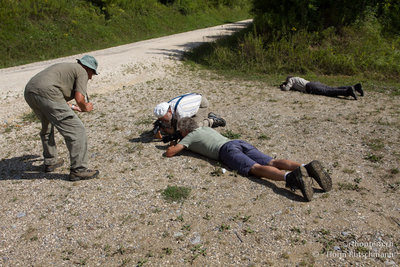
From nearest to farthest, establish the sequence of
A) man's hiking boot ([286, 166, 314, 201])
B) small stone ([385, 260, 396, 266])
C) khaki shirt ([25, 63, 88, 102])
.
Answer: small stone ([385, 260, 396, 266]) → man's hiking boot ([286, 166, 314, 201]) → khaki shirt ([25, 63, 88, 102])

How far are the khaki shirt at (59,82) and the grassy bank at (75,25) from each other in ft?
36.8

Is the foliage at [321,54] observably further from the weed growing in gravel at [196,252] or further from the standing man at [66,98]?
the weed growing in gravel at [196,252]

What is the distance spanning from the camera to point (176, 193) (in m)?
4.23

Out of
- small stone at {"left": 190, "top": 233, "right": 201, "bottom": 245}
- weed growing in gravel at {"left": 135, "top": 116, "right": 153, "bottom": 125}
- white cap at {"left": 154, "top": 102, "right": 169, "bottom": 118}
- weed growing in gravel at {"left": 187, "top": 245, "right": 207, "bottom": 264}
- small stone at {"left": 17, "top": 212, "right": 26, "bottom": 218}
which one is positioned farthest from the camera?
weed growing in gravel at {"left": 135, "top": 116, "right": 153, "bottom": 125}

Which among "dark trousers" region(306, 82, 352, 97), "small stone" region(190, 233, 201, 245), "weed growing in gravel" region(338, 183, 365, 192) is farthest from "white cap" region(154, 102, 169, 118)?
"dark trousers" region(306, 82, 352, 97)

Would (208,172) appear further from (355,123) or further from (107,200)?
(355,123)

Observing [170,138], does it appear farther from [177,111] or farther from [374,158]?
[374,158]

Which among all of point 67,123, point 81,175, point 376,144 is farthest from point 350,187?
point 67,123

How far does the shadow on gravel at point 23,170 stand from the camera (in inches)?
194

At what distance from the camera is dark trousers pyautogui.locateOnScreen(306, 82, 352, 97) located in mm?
8081

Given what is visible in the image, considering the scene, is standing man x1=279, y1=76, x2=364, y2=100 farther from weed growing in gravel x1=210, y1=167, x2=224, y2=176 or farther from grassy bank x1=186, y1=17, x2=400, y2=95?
weed growing in gravel x1=210, y1=167, x2=224, y2=176

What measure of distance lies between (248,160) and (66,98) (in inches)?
105

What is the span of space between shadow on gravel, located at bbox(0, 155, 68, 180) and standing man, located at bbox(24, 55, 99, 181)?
0.52m

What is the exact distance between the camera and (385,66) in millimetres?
10445
